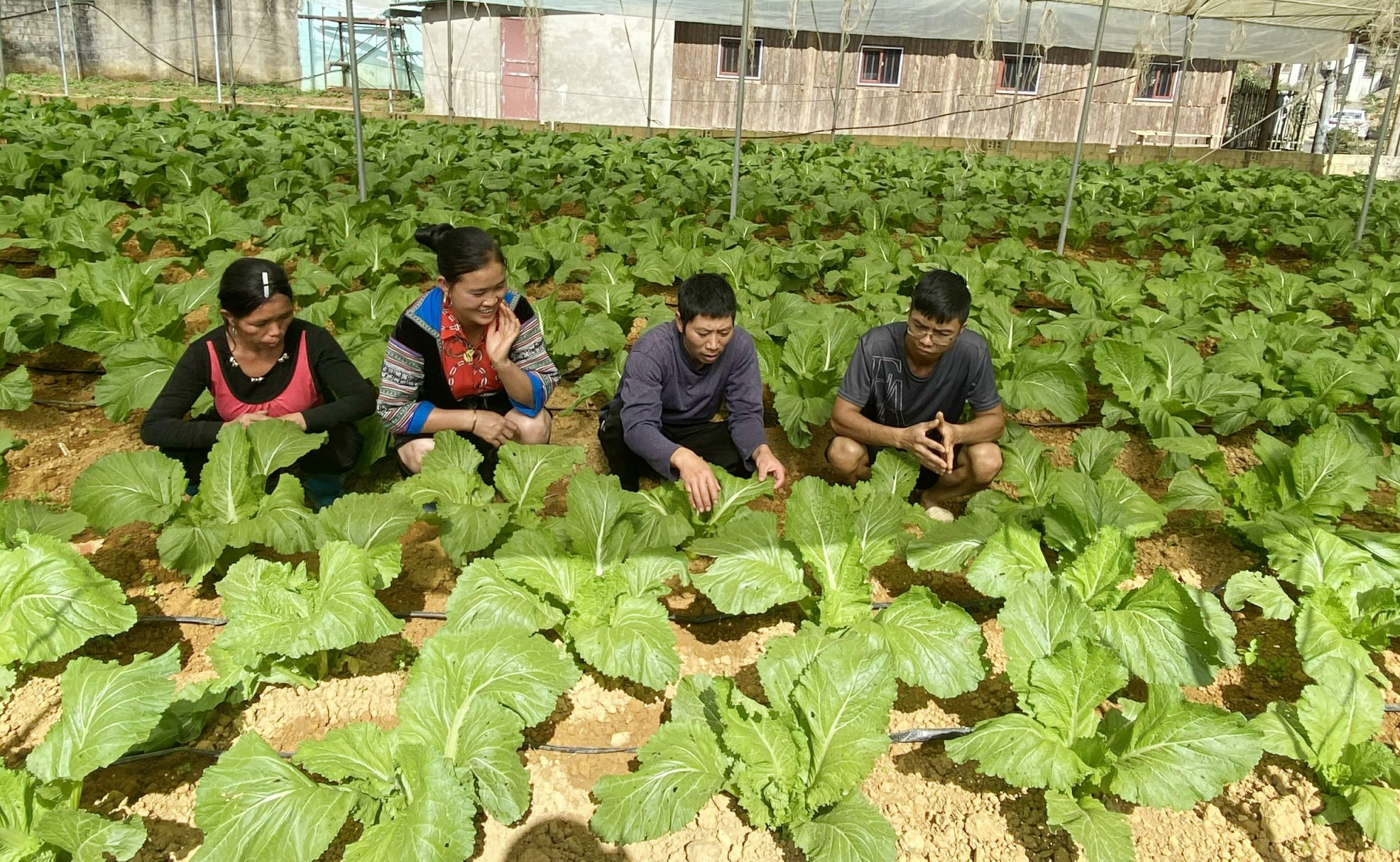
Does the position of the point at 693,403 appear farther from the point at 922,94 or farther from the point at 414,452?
the point at 922,94

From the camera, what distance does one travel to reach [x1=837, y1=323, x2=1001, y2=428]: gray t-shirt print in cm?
358

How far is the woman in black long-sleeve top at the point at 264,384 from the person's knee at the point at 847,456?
6.11 feet

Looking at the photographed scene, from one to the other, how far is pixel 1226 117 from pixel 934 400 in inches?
965

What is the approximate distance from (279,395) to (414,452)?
1.75 feet

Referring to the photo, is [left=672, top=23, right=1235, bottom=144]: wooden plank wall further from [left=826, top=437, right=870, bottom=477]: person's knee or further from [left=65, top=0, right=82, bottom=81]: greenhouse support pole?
[left=826, top=437, right=870, bottom=477]: person's knee

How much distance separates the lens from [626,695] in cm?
269

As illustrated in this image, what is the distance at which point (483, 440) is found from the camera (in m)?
3.68

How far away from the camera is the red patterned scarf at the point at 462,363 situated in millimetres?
3463

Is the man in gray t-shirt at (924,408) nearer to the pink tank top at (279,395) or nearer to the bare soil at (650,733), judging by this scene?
the bare soil at (650,733)

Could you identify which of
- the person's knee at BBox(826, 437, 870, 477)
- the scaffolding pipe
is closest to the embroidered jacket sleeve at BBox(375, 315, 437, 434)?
the person's knee at BBox(826, 437, 870, 477)

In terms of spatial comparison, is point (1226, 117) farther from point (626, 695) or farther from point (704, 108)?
point (626, 695)

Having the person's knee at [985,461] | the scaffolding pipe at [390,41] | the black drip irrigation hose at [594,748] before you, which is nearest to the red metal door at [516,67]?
the scaffolding pipe at [390,41]

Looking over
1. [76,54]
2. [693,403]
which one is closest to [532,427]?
[693,403]

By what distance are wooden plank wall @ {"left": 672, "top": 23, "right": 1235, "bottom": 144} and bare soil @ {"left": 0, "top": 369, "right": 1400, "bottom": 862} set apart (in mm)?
18906
